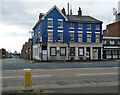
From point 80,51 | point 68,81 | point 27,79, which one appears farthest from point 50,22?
point 27,79

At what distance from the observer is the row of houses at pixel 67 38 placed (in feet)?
112

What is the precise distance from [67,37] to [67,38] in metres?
0.23

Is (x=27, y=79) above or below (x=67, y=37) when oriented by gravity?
below

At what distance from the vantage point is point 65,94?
6.29 metres

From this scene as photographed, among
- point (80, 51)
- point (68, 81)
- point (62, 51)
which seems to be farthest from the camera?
point (80, 51)

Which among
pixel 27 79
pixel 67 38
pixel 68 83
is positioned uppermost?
pixel 67 38

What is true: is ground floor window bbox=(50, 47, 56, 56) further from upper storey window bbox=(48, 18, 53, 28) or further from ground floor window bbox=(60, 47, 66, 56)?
upper storey window bbox=(48, 18, 53, 28)

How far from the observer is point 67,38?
116 feet

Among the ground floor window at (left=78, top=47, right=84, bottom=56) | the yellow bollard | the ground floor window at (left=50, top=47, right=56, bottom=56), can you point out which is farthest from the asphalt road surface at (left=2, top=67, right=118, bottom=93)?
the ground floor window at (left=78, top=47, right=84, bottom=56)

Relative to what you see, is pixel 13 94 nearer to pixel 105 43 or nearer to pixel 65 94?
pixel 65 94

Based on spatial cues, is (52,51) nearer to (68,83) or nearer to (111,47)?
(111,47)

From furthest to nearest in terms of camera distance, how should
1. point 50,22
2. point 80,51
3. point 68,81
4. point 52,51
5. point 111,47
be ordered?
1. point 111,47
2. point 80,51
3. point 50,22
4. point 52,51
5. point 68,81

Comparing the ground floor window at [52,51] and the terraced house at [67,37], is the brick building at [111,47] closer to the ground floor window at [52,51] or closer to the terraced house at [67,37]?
the terraced house at [67,37]

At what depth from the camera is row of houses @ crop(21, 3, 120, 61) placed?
34031 millimetres
